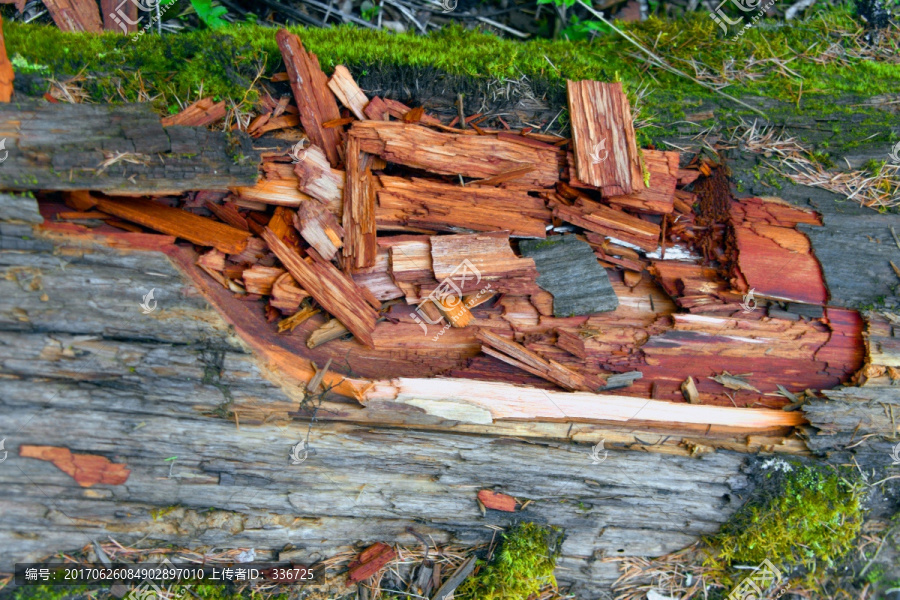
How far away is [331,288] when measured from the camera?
349cm

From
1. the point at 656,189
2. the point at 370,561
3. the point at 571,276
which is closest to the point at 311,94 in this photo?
the point at 571,276

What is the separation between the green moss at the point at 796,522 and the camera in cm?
379

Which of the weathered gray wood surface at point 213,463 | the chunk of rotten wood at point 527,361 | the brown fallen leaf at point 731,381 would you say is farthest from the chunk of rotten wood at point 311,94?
the brown fallen leaf at point 731,381

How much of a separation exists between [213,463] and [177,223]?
160cm

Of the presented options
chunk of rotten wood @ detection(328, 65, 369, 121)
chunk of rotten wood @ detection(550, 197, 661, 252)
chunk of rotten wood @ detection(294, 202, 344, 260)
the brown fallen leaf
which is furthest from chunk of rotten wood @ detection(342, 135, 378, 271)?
the brown fallen leaf

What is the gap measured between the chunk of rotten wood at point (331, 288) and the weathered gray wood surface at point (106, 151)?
22.6 inches

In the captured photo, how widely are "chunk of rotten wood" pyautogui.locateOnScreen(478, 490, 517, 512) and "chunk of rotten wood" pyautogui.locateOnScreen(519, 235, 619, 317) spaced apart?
1.37 metres

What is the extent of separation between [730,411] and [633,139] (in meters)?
2.11

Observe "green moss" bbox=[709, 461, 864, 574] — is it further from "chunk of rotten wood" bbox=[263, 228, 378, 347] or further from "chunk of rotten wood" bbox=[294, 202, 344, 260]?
"chunk of rotten wood" bbox=[294, 202, 344, 260]

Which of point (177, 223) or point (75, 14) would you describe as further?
point (75, 14)

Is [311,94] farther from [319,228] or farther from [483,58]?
[483,58]

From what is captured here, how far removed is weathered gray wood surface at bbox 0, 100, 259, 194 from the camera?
2.96m

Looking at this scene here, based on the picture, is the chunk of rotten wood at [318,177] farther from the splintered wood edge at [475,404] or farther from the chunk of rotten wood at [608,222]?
the chunk of rotten wood at [608,222]

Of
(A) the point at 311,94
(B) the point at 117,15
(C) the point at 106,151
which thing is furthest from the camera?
(B) the point at 117,15
